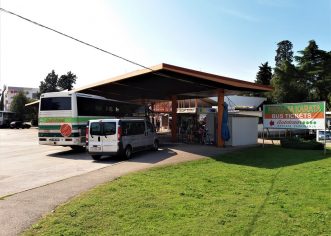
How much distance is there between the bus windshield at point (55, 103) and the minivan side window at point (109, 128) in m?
3.92

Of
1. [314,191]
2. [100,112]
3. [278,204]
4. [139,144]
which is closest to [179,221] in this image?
[278,204]

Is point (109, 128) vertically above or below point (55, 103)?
below

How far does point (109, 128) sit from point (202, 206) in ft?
31.2

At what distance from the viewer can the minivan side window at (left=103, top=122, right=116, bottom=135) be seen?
1587cm

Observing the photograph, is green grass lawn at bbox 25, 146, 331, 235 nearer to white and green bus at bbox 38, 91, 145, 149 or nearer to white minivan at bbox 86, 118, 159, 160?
white minivan at bbox 86, 118, 159, 160

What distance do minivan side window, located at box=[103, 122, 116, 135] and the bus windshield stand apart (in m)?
3.92

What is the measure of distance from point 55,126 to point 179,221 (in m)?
14.4

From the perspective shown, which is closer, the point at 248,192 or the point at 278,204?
the point at 278,204

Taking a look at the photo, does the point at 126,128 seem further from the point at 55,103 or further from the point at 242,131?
the point at 242,131

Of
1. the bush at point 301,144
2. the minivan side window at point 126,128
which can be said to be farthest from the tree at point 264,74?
the minivan side window at point 126,128

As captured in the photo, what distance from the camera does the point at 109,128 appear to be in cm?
1592

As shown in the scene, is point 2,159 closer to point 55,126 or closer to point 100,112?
point 55,126

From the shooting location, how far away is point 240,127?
2289 cm

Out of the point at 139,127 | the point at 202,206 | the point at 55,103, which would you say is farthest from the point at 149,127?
the point at 202,206
